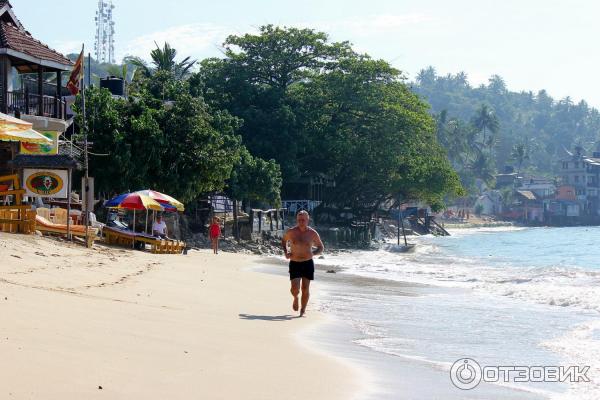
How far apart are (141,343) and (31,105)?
66.7 feet

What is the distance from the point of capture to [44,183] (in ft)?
64.9

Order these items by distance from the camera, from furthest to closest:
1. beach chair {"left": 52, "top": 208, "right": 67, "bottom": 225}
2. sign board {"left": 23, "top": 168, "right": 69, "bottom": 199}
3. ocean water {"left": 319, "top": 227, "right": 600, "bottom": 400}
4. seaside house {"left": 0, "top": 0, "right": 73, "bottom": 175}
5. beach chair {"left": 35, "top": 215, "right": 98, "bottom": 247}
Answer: seaside house {"left": 0, "top": 0, "right": 73, "bottom": 175} → beach chair {"left": 52, "top": 208, "right": 67, "bottom": 225} → sign board {"left": 23, "top": 168, "right": 69, "bottom": 199} → beach chair {"left": 35, "top": 215, "right": 98, "bottom": 247} → ocean water {"left": 319, "top": 227, "right": 600, "bottom": 400}

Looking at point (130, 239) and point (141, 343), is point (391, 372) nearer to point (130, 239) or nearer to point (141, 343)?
point (141, 343)

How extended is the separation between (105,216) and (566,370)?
23912mm

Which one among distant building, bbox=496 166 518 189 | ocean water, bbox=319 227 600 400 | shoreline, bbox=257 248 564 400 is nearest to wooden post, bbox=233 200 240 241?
ocean water, bbox=319 227 600 400

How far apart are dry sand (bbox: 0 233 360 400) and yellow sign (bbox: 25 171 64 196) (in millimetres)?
6218

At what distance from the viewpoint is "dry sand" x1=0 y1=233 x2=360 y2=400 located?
6.23m

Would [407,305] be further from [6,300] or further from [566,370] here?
[6,300]

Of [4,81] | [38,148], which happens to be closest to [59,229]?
[38,148]

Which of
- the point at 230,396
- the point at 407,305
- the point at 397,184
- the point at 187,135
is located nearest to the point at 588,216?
the point at 397,184

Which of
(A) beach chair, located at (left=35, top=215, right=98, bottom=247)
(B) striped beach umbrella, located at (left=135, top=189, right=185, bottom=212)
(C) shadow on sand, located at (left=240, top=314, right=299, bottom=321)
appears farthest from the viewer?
(B) striped beach umbrella, located at (left=135, top=189, right=185, bottom=212)

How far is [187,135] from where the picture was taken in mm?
31016

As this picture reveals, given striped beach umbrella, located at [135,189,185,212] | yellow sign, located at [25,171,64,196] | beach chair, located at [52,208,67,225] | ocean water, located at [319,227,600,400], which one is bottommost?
ocean water, located at [319,227,600,400]

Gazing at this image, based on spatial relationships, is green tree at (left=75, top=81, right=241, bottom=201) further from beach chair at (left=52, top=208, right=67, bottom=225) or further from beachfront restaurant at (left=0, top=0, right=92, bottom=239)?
beach chair at (left=52, top=208, right=67, bottom=225)
